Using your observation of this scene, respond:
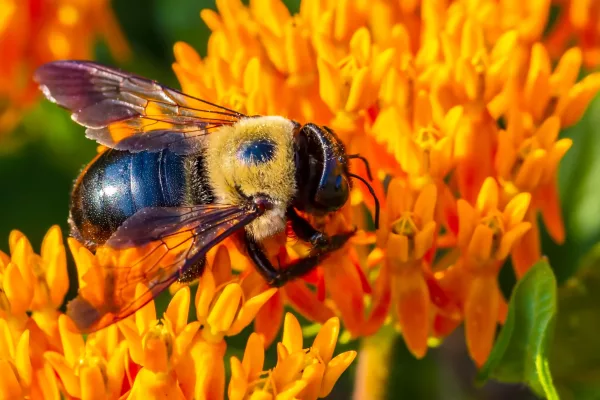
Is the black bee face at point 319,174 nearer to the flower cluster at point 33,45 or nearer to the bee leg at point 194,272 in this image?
the bee leg at point 194,272

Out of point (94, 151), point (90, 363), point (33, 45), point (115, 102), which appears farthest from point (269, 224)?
point (33, 45)

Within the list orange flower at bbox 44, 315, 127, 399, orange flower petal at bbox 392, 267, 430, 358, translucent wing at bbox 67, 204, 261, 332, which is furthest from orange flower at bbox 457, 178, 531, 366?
orange flower at bbox 44, 315, 127, 399

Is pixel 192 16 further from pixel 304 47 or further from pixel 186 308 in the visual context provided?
pixel 186 308

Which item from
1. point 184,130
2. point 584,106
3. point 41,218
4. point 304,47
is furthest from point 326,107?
point 41,218

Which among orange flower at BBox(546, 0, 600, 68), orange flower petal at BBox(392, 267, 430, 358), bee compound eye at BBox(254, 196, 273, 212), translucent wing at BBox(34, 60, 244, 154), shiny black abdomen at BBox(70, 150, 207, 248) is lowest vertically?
orange flower petal at BBox(392, 267, 430, 358)

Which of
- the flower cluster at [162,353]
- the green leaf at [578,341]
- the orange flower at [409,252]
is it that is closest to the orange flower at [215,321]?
the flower cluster at [162,353]

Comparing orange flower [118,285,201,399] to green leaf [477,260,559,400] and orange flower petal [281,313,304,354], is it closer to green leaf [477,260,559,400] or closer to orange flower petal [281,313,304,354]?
orange flower petal [281,313,304,354]
